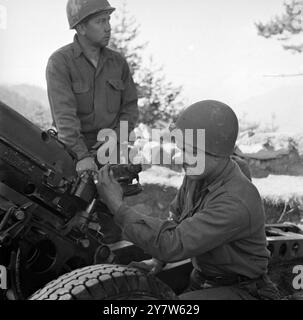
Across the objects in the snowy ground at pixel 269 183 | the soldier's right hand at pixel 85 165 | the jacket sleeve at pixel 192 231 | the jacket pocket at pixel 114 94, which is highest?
the jacket pocket at pixel 114 94

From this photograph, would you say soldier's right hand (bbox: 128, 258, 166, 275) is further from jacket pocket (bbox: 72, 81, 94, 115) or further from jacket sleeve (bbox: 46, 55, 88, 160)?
jacket pocket (bbox: 72, 81, 94, 115)

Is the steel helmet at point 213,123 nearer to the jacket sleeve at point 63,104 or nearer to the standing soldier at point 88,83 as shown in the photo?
the standing soldier at point 88,83

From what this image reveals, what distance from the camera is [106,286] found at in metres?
2.35

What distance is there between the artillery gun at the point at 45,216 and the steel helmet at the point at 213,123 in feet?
1.76

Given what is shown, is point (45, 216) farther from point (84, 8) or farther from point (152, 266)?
point (84, 8)

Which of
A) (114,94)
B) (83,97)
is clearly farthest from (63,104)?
(114,94)

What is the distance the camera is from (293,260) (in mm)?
3904

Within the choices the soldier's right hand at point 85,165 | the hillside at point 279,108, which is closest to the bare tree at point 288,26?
the hillside at point 279,108

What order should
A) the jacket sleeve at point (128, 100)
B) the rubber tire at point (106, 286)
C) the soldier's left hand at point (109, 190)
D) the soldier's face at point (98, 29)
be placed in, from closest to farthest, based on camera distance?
the rubber tire at point (106, 286)
the soldier's left hand at point (109, 190)
the soldier's face at point (98, 29)
the jacket sleeve at point (128, 100)

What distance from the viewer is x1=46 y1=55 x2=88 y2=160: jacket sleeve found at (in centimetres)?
376

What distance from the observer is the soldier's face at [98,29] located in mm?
3891

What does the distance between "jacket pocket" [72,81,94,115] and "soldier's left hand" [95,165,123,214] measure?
Result: 1.40 m
